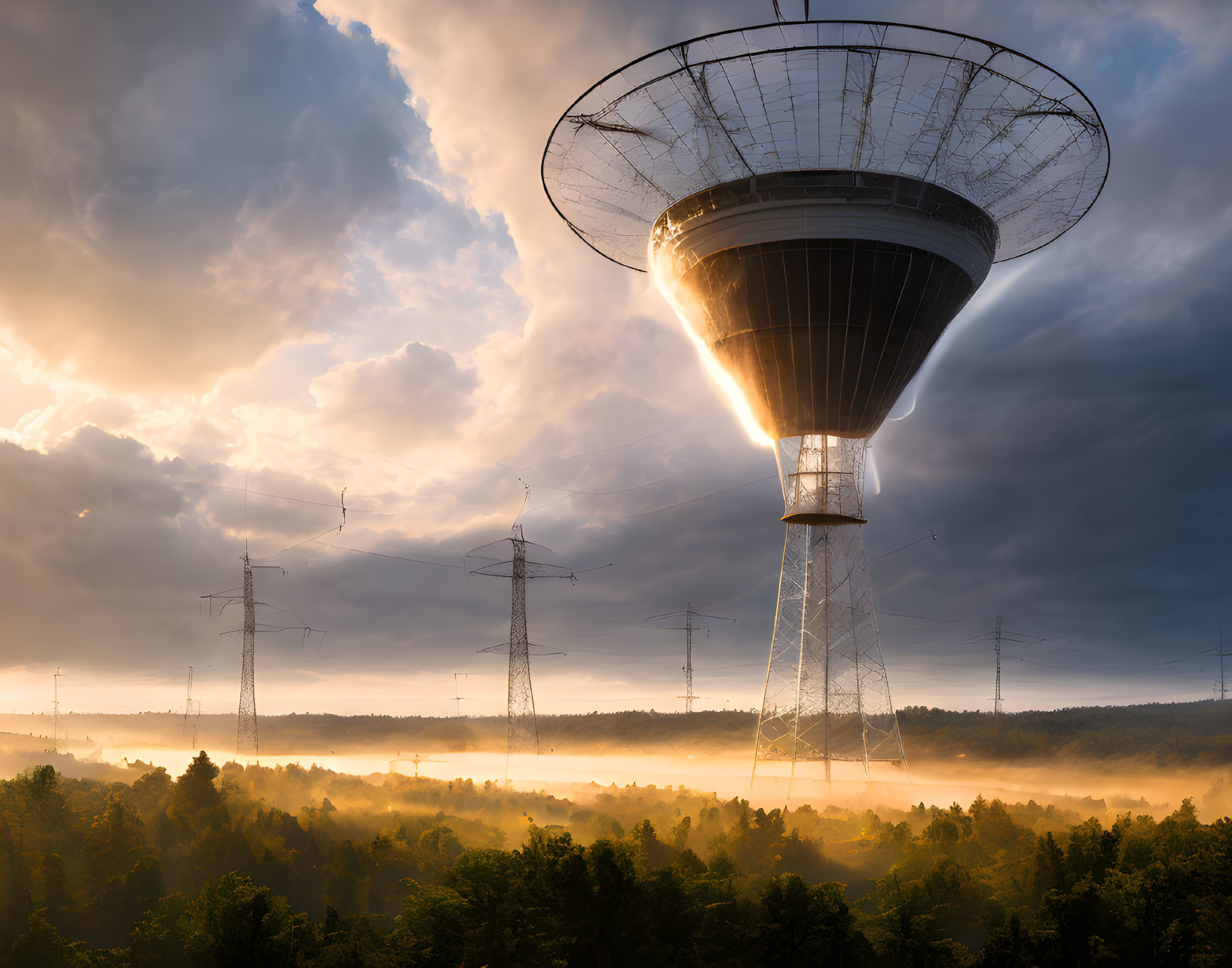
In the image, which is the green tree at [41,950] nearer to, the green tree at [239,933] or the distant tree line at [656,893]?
the distant tree line at [656,893]

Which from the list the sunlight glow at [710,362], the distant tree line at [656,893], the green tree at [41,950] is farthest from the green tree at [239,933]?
the sunlight glow at [710,362]

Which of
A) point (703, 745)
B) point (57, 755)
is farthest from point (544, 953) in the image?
point (57, 755)

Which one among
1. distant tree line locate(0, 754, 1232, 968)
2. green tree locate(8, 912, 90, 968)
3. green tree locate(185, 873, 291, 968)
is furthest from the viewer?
green tree locate(8, 912, 90, 968)

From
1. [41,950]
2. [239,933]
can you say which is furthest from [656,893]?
[41,950]

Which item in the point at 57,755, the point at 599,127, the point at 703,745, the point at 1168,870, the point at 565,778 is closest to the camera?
the point at 1168,870

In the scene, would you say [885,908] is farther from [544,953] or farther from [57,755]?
[57,755]

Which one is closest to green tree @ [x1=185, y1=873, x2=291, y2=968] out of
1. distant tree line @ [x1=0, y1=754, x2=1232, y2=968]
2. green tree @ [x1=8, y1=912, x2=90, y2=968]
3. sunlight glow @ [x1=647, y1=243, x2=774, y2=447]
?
distant tree line @ [x1=0, y1=754, x2=1232, y2=968]

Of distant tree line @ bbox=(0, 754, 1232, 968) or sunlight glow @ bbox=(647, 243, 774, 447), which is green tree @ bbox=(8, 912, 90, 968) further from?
sunlight glow @ bbox=(647, 243, 774, 447)

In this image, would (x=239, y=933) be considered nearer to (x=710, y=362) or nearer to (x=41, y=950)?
(x=41, y=950)
